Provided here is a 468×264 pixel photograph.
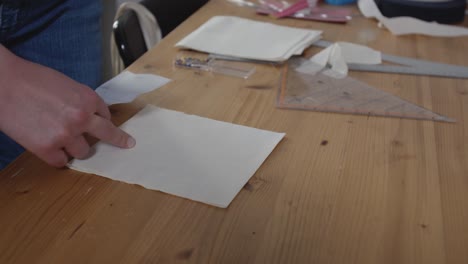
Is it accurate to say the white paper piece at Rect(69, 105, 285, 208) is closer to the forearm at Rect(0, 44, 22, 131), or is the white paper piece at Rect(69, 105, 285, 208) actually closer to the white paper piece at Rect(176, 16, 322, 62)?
the forearm at Rect(0, 44, 22, 131)

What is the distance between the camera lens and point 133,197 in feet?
1.90

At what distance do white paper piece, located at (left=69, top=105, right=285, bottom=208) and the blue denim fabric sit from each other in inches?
14.8

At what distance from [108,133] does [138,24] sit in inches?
20.2

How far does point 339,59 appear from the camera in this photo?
3.23ft

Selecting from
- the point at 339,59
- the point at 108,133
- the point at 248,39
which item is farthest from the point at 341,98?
the point at 108,133

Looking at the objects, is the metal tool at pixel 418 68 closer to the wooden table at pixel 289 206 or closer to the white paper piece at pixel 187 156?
the wooden table at pixel 289 206

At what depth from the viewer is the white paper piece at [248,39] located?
1004 millimetres

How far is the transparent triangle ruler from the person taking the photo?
0.80 meters

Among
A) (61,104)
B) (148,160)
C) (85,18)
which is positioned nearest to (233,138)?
(148,160)

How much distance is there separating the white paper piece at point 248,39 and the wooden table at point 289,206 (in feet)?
0.77

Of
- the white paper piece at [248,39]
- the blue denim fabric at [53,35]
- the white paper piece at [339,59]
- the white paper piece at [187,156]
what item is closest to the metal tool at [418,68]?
the white paper piece at [339,59]

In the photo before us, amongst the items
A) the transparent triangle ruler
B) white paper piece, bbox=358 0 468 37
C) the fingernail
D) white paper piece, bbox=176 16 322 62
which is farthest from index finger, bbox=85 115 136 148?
white paper piece, bbox=358 0 468 37

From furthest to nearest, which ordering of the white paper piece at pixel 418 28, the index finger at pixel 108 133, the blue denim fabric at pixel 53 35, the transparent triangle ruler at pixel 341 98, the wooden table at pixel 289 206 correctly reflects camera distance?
the white paper piece at pixel 418 28 → the blue denim fabric at pixel 53 35 → the transparent triangle ruler at pixel 341 98 → the index finger at pixel 108 133 → the wooden table at pixel 289 206

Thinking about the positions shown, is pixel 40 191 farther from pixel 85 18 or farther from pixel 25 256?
pixel 85 18
